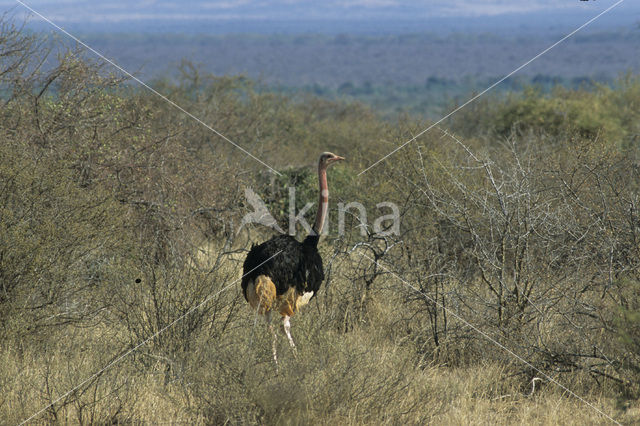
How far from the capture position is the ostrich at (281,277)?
6566mm

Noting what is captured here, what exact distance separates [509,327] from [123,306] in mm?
2886

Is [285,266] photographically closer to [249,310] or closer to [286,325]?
[286,325]

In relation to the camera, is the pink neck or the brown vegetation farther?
the pink neck

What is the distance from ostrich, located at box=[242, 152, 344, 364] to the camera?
21.5ft

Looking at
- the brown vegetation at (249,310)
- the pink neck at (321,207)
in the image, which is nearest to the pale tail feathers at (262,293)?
the brown vegetation at (249,310)

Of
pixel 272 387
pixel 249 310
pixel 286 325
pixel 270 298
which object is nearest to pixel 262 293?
pixel 270 298

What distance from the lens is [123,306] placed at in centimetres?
619

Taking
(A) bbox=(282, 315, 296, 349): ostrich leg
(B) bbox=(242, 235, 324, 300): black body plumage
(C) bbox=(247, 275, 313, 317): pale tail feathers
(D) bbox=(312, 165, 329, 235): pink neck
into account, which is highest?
(D) bbox=(312, 165, 329, 235): pink neck

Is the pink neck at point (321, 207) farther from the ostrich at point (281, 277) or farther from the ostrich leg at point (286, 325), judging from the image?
the ostrich leg at point (286, 325)

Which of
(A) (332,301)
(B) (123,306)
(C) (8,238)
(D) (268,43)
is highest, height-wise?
(C) (8,238)

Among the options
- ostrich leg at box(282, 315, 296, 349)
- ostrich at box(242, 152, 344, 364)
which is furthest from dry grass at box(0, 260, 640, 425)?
ostrich at box(242, 152, 344, 364)

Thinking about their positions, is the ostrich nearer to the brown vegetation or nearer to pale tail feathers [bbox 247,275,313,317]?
pale tail feathers [bbox 247,275,313,317]

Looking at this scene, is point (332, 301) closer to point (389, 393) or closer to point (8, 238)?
point (389, 393)

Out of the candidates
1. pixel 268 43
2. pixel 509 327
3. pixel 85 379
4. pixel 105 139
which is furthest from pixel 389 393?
pixel 268 43
